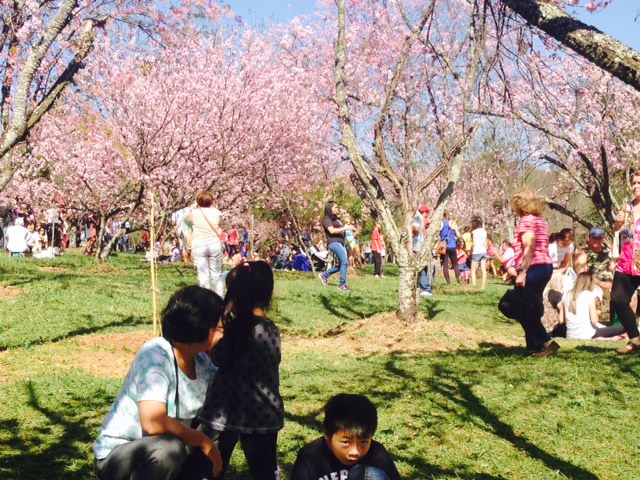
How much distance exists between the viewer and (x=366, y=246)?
45406 millimetres

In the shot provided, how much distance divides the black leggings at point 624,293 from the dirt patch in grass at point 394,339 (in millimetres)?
2417

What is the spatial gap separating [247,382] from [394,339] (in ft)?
20.4

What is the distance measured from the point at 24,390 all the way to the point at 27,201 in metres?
28.7

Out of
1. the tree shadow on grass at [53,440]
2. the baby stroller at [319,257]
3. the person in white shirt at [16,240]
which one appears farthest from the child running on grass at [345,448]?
the baby stroller at [319,257]

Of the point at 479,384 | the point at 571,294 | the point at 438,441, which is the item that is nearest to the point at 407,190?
the point at 571,294

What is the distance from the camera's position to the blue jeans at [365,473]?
2973 millimetres

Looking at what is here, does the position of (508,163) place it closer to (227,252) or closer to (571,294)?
(227,252)

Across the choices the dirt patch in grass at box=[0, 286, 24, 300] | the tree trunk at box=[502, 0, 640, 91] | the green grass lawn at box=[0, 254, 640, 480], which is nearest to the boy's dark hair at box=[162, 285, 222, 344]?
the green grass lawn at box=[0, 254, 640, 480]

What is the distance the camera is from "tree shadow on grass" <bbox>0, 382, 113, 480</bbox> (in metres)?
5.00

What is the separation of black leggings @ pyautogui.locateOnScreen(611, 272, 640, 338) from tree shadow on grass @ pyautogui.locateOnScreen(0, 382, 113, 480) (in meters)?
5.06

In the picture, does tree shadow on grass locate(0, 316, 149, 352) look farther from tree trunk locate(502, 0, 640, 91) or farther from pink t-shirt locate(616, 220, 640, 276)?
tree trunk locate(502, 0, 640, 91)

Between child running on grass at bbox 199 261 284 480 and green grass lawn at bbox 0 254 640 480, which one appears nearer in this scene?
child running on grass at bbox 199 261 284 480

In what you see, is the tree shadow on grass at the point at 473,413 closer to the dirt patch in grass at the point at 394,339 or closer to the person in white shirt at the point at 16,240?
the dirt patch in grass at the point at 394,339

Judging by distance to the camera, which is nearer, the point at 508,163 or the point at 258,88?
the point at 258,88
